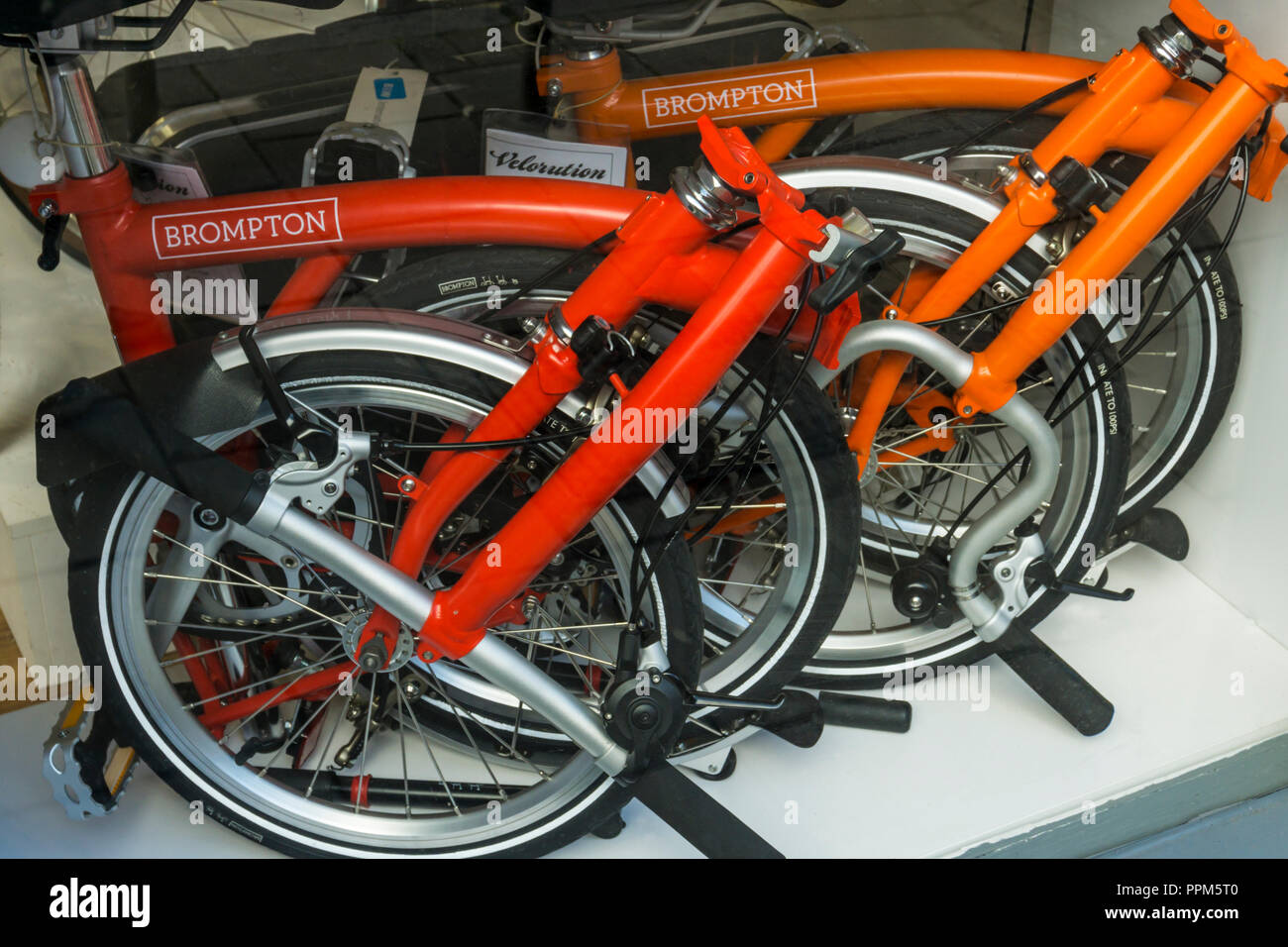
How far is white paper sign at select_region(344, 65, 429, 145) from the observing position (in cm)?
158

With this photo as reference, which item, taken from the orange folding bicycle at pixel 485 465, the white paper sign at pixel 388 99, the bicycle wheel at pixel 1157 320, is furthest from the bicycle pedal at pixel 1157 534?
the white paper sign at pixel 388 99

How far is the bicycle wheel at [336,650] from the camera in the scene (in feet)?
4.91

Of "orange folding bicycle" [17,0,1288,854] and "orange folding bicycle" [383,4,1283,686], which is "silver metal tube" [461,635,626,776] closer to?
"orange folding bicycle" [17,0,1288,854]

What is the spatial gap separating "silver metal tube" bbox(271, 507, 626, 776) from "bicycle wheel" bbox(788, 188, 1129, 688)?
0.47 m

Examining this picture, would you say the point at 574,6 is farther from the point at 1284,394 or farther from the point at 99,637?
the point at 1284,394

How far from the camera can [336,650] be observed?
1.75 meters

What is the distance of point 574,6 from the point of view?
152 cm

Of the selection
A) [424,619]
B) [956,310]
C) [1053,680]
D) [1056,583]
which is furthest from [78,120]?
[1053,680]

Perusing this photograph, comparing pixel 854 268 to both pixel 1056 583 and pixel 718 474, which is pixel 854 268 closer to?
pixel 718 474

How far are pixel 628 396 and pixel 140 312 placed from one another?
0.63 m

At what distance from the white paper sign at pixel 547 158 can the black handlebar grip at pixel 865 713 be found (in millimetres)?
848

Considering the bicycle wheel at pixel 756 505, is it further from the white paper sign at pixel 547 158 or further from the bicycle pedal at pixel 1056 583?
the bicycle pedal at pixel 1056 583
